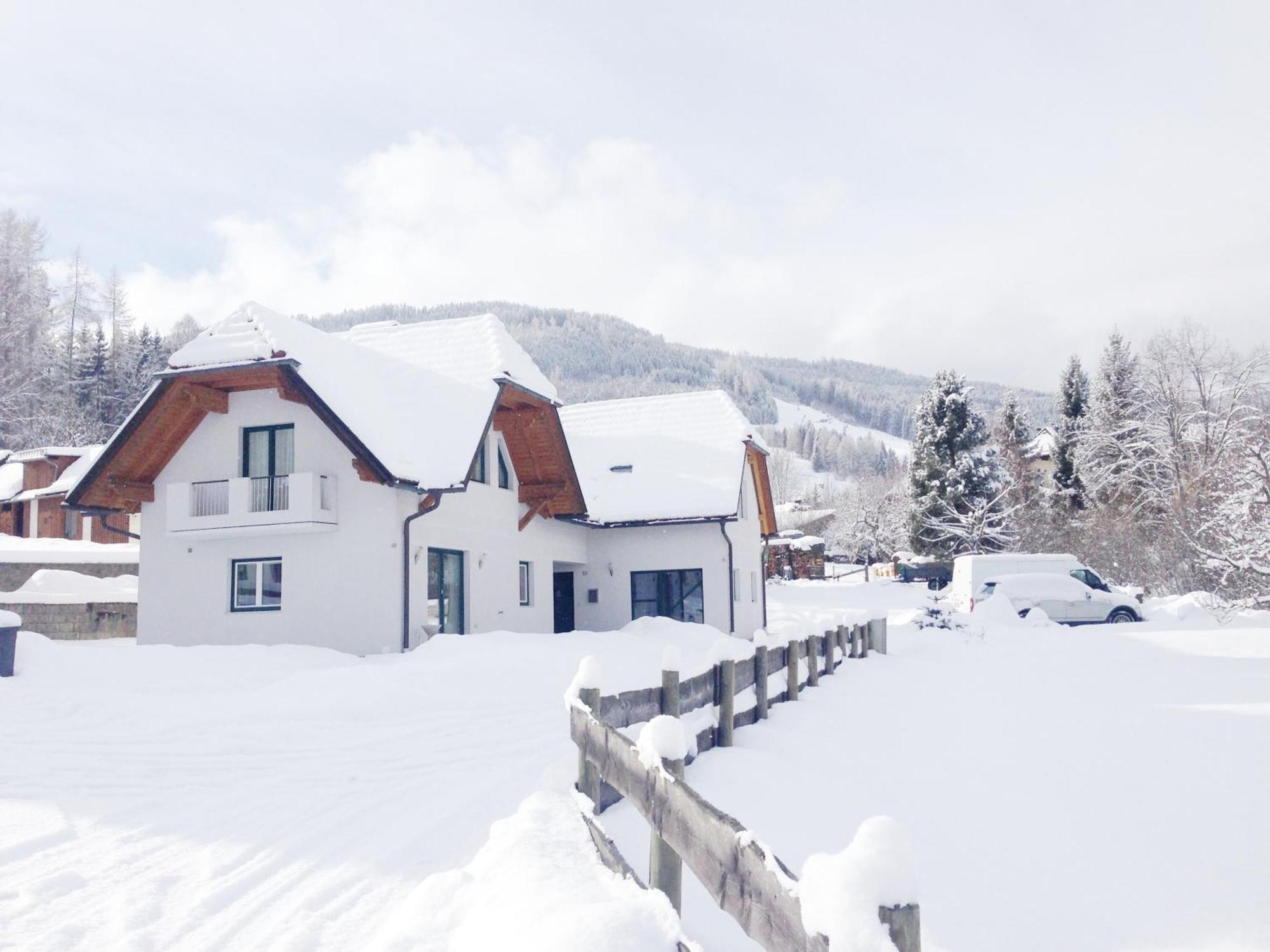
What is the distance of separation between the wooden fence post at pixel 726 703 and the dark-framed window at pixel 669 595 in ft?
59.7

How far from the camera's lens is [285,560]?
19812mm

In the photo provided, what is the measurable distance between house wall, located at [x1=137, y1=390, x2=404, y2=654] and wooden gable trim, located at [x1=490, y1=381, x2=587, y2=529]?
5.33 meters

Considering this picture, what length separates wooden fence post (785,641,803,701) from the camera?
1238 cm

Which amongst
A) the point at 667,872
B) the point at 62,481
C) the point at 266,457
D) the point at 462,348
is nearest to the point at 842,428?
the point at 62,481

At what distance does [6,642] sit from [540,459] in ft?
40.5

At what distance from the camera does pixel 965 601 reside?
30828mm

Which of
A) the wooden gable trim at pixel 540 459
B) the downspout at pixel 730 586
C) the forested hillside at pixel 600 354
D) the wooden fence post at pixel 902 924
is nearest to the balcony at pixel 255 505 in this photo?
the wooden gable trim at pixel 540 459

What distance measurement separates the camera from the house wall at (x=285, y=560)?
1914cm

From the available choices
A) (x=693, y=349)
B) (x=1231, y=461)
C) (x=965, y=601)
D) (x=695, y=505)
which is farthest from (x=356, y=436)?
(x=693, y=349)

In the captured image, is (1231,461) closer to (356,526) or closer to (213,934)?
(356,526)

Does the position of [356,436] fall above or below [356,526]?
above

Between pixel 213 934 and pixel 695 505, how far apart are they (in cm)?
2259

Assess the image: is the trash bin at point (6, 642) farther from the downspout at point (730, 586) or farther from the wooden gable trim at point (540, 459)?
the downspout at point (730, 586)

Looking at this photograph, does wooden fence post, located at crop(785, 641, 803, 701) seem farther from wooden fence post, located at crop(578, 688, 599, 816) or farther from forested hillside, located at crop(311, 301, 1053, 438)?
forested hillside, located at crop(311, 301, 1053, 438)
